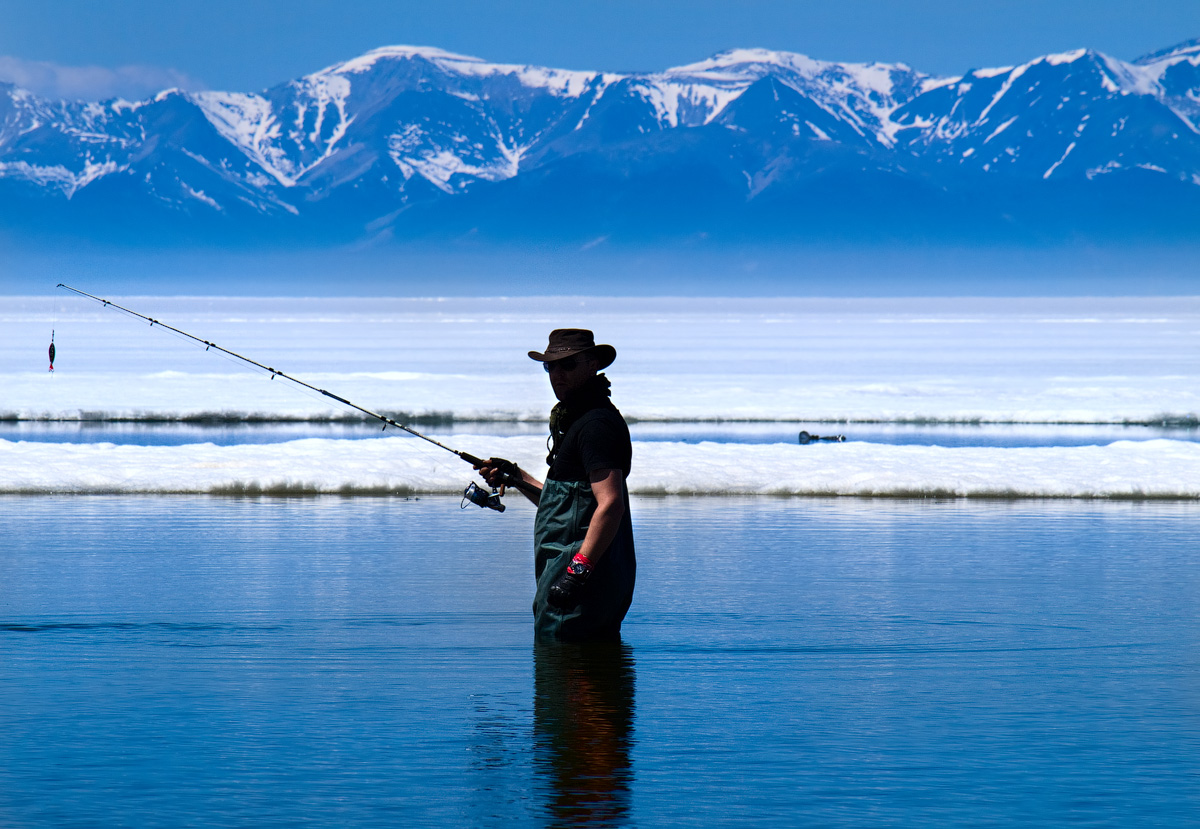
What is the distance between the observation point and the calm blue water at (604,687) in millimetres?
5133

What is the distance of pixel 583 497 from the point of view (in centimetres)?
661

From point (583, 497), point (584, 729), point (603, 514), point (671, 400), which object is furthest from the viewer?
point (671, 400)

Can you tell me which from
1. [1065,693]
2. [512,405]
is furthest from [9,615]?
[512,405]

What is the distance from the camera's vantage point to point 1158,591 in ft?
30.1

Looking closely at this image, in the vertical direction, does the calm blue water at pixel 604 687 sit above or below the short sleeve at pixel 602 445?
below

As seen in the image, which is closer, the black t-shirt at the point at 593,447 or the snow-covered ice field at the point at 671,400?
the black t-shirt at the point at 593,447

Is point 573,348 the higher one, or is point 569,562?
point 573,348

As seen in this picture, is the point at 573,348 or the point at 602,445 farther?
the point at 573,348

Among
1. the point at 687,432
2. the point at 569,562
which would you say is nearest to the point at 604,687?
the point at 569,562

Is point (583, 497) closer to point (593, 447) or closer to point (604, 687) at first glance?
point (593, 447)

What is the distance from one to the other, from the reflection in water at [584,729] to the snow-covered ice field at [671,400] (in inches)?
334

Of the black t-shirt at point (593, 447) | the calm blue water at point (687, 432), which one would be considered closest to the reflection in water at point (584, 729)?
the black t-shirt at point (593, 447)

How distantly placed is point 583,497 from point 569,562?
268mm

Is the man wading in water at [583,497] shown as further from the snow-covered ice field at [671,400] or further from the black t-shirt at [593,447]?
the snow-covered ice field at [671,400]
